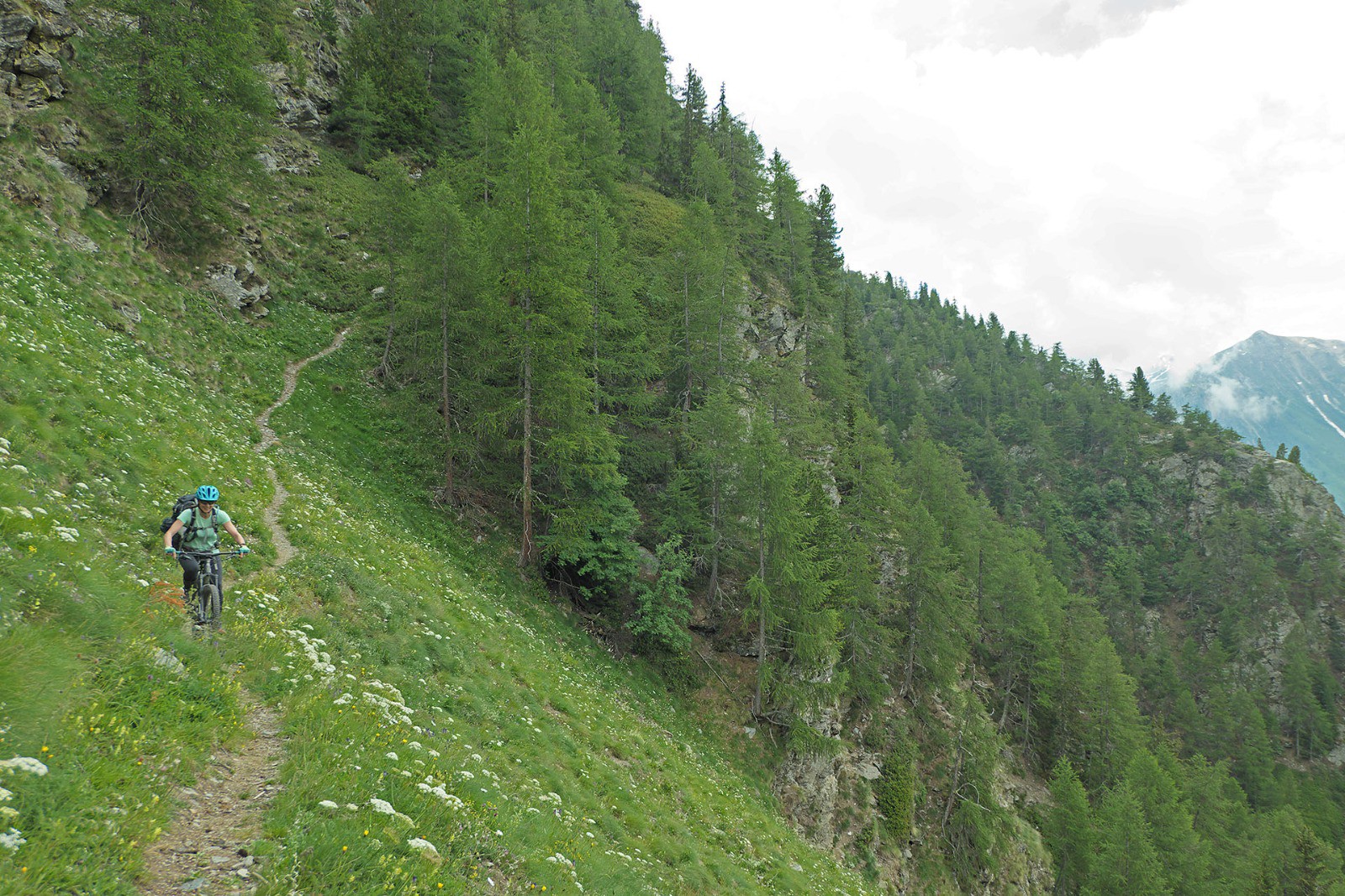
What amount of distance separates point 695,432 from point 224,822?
2599 centimetres

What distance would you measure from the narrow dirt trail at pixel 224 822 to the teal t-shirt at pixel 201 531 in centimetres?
257

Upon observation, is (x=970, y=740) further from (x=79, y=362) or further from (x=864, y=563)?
(x=79, y=362)

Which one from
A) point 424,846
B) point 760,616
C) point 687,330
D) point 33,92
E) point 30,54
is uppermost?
point 687,330

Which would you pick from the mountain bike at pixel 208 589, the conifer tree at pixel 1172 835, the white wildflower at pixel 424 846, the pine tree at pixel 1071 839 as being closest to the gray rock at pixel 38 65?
the mountain bike at pixel 208 589

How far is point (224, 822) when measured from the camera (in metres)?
4.80

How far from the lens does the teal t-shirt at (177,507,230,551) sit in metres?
8.02

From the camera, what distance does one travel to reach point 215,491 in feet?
27.0

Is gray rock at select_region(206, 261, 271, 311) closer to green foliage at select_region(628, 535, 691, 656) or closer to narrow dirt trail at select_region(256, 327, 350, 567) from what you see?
narrow dirt trail at select_region(256, 327, 350, 567)

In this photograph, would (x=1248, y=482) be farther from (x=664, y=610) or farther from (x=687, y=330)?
(x=664, y=610)

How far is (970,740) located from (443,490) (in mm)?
37830

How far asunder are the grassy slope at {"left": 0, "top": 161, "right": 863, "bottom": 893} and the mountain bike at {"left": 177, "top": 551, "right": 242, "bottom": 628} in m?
0.40

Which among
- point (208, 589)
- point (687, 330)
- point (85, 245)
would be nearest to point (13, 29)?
point (85, 245)

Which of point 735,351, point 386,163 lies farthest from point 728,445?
point 386,163

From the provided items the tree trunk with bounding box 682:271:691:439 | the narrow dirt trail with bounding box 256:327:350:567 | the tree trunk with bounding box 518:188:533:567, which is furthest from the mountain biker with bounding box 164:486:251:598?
the tree trunk with bounding box 682:271:691:439
